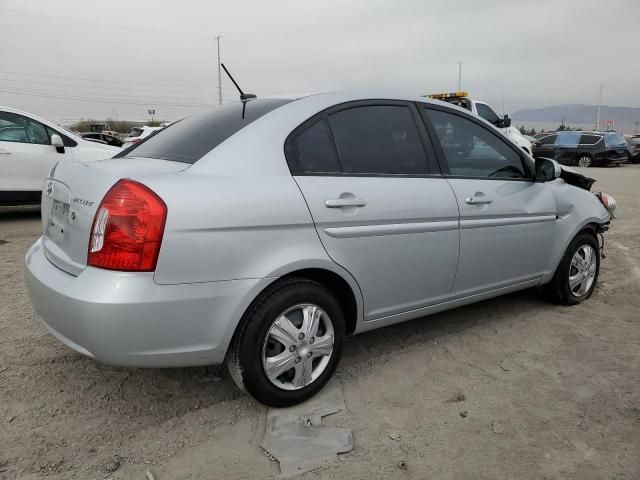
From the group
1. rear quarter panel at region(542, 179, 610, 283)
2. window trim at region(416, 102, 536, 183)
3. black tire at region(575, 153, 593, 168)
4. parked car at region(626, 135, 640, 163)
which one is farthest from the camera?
parked car at region(626, 135, 640, 163)

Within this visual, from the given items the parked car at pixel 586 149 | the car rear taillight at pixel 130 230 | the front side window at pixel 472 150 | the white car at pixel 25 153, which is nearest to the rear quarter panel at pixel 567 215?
the front side window at pixel 472 150

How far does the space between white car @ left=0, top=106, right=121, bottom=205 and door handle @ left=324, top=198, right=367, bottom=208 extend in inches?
240

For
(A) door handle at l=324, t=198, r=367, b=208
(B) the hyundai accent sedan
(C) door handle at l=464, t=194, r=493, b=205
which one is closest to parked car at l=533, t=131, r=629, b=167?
(C) door handle at l=464, t=194, r=493, b=205

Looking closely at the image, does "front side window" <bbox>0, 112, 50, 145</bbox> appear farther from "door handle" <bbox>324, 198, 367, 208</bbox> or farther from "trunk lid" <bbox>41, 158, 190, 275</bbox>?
"door handle" <bbox>324, 198, 367, 208</bbox>

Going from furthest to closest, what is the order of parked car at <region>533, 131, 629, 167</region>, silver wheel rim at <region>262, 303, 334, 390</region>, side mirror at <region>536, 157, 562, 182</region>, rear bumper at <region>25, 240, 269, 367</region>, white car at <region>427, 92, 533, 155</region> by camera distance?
parked car at <region>533, 131, 629, 167</region>, white car at <region>427, 92, 533, 155</region>, side mirror at <region>536, 157, 562, 182</region>, silver wheel rim at <region>262, 303, 334, 390</region>, rear bumper at <region>25, 240, 269, 367</region>

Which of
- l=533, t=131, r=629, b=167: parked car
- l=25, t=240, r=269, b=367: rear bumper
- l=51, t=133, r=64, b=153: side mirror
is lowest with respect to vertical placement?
l=533, t=131, r=629, b=167: parked car

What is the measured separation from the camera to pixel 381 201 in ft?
9.04

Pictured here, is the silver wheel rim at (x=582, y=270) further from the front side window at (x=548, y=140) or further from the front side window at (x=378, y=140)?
the front side window at (x=548, y=140)

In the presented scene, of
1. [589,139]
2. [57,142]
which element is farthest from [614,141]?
[57,142]

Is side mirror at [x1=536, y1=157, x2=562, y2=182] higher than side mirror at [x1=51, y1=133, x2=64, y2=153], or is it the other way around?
side mirror at [x1=536, y1=157, x2=562, y2=182]

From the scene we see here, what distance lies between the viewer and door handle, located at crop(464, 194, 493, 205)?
320cm

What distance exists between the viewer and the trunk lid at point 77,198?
7.43ft

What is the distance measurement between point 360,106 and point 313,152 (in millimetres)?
509

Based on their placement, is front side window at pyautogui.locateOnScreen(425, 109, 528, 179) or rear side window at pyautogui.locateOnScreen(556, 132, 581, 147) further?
rear side window at pyautogui.locateOnScreen(556, 132, 581, 147)
